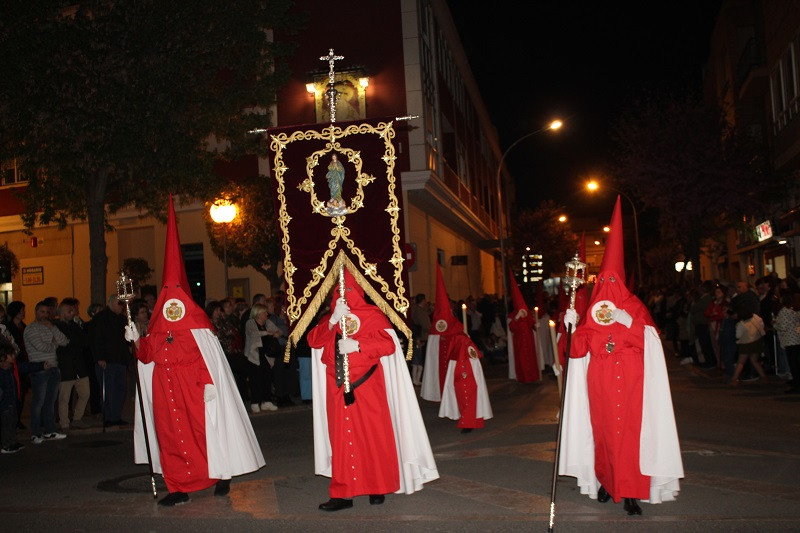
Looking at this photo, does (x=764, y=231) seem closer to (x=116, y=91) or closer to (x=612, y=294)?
(x=116, y=91)

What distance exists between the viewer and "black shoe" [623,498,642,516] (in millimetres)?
6740

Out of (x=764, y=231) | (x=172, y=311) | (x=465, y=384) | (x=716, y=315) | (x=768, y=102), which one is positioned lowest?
(x=465, y=384)

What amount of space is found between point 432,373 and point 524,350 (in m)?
3.67

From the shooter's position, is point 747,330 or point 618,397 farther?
point 747,330

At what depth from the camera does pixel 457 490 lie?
309 inches

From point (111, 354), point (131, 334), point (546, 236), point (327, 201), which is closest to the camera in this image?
point (131, 334)

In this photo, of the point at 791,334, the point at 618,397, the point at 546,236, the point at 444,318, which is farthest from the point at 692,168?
the point at 546,236

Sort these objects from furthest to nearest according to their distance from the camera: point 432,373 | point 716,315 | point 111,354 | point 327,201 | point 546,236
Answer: point 546,236 → point 716,315 → point 432,373 → point 111,354 → point 327,201

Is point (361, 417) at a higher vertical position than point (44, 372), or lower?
lower

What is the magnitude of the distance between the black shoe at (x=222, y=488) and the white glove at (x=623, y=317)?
381 centimetres

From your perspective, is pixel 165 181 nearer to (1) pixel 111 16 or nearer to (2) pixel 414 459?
(1) pixel 111 16

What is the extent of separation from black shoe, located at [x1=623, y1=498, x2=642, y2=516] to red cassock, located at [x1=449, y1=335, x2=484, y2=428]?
14.9ft

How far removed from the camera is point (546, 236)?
190ft

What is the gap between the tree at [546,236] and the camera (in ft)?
188
